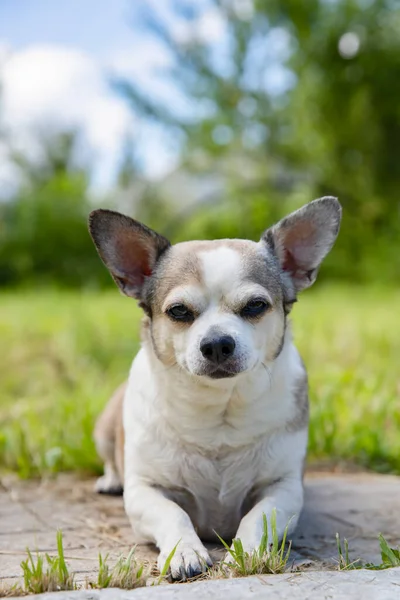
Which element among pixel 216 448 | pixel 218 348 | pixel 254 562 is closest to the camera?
pixel 254 562

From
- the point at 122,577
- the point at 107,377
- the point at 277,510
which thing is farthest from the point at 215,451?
the point at 107,377

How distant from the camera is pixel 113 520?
3.51m

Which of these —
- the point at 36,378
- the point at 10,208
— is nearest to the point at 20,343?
the point at 36,378

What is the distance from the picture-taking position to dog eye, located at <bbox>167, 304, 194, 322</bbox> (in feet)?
9.77

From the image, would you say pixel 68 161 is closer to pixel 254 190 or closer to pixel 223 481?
pixel 254 190

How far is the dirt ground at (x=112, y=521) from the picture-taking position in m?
2.89

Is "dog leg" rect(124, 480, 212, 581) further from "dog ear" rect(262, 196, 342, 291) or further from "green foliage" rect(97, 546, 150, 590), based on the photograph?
"dog ear" rect(262, 196, 342, 291)

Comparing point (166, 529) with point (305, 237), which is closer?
point (166, 529)

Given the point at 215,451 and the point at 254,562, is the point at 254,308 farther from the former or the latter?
the point at 254,562

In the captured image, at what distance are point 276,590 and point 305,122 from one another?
15303 mm

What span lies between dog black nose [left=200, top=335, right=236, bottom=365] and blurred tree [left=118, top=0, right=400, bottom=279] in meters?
12.5

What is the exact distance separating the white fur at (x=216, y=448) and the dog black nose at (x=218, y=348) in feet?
0.88

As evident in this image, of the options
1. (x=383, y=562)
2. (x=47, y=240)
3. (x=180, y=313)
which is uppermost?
(x=47, y=240)

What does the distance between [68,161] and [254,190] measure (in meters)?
9.39
